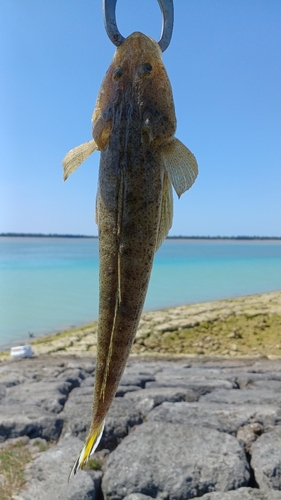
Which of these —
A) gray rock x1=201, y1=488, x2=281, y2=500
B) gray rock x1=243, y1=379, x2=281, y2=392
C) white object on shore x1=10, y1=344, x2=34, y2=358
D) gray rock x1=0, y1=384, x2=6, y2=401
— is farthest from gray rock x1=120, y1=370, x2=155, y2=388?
white object on shore x1=10, y1=344, x2=34, y2=358

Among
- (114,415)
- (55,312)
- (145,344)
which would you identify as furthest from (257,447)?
(55,312)

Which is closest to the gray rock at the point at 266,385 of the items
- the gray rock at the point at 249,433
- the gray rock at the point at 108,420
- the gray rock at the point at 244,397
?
the gray rock at the point at 244,397

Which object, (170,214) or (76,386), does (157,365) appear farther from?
(170,214)

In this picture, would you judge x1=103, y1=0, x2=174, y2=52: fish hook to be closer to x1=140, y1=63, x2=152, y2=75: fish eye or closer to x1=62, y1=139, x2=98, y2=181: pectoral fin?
x1=140, y1=63, x2=152, y2=75: fish eye

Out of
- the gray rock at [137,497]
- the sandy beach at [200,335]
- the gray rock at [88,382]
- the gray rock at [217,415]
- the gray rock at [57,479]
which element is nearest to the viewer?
the gray rock at [137,497]

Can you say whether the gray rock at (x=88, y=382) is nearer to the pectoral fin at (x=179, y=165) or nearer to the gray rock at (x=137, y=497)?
the gray rock at (x=137, y=497)

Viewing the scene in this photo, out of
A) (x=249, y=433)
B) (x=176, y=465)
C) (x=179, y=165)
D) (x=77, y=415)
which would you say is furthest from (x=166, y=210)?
(x=77, y=415)

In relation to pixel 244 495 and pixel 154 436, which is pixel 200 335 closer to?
pixel 154 436
